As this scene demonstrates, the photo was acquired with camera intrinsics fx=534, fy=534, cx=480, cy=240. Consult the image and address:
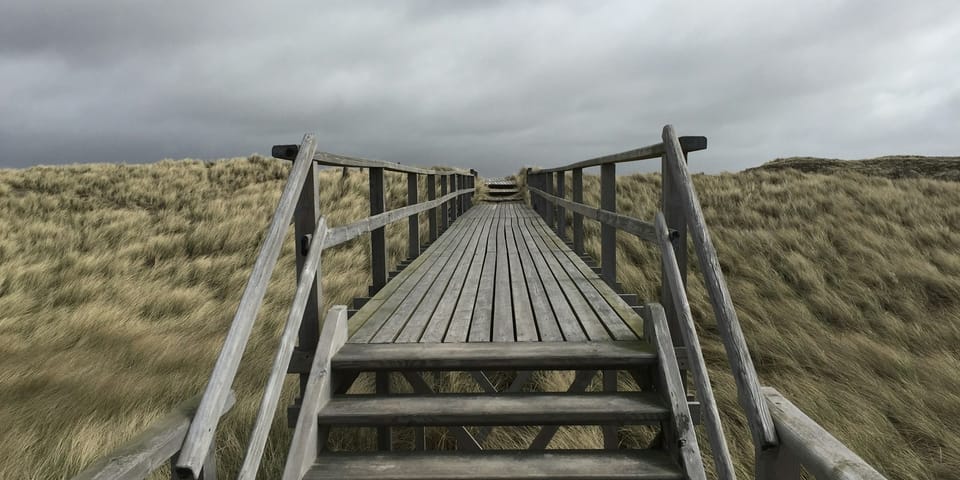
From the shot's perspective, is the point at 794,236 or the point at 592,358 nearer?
the point at 592,358

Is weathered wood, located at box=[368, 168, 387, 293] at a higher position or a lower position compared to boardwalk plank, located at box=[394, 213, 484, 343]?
higher

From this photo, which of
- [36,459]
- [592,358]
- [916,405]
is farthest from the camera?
[916,405]

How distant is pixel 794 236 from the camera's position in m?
10.7

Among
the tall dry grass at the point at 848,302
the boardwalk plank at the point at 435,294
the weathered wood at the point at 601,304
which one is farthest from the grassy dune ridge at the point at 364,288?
the boardwalk plank at the point at 435,294

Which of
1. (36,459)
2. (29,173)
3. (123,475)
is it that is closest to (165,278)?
(36,459)

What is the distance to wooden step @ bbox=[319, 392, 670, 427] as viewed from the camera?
99.1 inches

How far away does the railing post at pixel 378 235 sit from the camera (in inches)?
177

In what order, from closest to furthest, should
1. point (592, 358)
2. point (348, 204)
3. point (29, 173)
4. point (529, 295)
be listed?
point (592, 358)
point (529, 295)
point (348, 204)
point (29, 173)

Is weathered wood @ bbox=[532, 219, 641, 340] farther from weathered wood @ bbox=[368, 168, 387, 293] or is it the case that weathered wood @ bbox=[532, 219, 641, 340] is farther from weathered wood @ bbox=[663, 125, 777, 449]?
weathered wood @ bbox=[368, 168, 387, 293]

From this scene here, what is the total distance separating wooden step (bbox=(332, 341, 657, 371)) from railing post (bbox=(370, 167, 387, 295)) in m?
1.85

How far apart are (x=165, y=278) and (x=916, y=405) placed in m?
10.2

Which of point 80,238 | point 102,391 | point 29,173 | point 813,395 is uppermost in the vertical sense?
point 29,173

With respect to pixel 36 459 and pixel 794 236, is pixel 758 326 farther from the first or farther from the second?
pixel 36 459

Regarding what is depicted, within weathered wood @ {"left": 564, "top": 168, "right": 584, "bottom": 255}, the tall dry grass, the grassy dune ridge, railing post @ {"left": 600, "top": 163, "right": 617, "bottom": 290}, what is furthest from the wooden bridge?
weathered wood @ {"left": 564, "top": 168, "right": 584, "bottom": 255}
